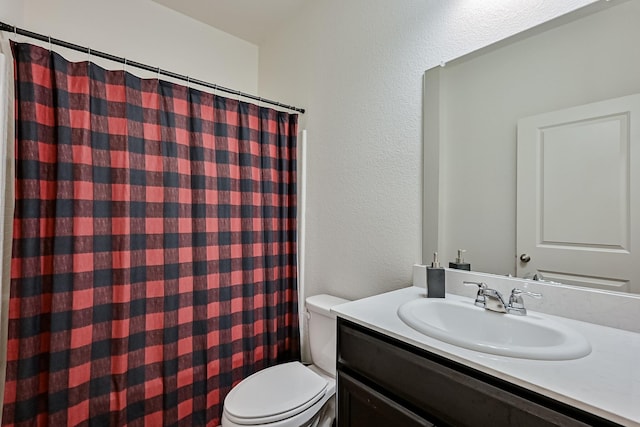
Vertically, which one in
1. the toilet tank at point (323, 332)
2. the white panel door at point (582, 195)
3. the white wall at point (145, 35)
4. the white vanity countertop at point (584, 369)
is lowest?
the toilet tank at point (323, 332)

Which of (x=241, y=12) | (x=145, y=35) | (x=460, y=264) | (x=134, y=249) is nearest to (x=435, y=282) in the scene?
(x=460, y=264)

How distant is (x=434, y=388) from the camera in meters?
0.75

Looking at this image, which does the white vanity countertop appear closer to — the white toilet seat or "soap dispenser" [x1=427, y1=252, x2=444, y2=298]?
"soap dispenser" [x1=427, y1=252, x2=444, y2=298]

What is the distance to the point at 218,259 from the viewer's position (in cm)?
163

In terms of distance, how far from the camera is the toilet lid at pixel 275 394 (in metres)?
1.18

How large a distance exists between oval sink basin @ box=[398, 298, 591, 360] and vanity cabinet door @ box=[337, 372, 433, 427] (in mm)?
221

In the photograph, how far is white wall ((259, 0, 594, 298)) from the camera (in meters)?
1.25

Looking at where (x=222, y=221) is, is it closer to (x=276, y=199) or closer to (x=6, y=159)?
(x=276, y=199)

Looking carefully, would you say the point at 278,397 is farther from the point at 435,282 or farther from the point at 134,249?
the point at 134,249

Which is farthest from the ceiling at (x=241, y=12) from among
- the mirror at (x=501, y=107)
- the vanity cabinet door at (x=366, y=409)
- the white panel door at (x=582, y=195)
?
the vanity cabinet door at (x=366, y=409)

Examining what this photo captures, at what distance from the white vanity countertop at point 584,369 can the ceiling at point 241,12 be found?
6.80ft

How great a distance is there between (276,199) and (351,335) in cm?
111

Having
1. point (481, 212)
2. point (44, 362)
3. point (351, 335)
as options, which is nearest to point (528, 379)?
point (351, 335)

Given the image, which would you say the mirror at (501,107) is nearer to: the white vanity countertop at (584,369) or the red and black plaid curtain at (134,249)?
the white vanity countertop at (584,369)
